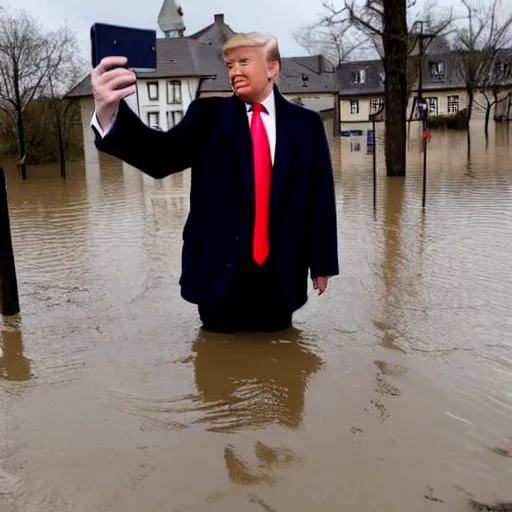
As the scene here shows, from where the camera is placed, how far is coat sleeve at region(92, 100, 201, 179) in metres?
3.82

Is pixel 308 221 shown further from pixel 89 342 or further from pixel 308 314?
pixel 89 342

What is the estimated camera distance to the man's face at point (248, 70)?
4.05 meters

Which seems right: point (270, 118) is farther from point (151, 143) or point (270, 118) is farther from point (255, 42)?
point (151, 143)

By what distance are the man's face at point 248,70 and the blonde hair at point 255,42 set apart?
22 millimetres

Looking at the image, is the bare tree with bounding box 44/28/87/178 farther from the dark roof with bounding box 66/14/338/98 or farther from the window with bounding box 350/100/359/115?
the window with bounding box 350/100/359/115

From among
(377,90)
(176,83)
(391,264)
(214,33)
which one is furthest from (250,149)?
(377,90)

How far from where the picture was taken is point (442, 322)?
4.79m

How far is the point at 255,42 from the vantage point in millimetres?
4043

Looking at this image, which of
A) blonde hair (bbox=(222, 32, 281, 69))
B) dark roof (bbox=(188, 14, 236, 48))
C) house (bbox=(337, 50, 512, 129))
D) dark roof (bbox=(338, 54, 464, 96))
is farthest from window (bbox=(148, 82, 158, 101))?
blonde hair (bbox=(222, 32, 281, 69))

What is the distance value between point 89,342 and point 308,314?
5.02ft

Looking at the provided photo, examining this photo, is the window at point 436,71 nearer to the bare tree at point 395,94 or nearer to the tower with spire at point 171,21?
the tower with spire at point 171,21

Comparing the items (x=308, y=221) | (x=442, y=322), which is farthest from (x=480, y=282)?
(x=308, y=221)

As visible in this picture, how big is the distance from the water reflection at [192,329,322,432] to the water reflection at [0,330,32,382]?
3.19ft

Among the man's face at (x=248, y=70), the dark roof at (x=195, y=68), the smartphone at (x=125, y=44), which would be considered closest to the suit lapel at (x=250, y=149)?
the man's face at (x=248, y=70)
